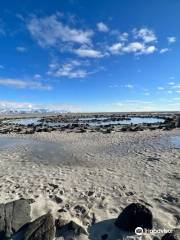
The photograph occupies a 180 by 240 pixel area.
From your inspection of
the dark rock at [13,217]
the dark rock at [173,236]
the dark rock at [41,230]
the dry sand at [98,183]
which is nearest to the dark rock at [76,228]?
the dry sand at [98,183]

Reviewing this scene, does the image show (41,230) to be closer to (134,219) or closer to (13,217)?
(13,217)

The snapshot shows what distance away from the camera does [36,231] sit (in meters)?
6.05

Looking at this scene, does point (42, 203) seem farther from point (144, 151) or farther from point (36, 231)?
point (144, 151)

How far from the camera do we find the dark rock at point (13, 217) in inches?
250

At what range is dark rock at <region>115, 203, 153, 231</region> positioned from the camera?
6.48 metres

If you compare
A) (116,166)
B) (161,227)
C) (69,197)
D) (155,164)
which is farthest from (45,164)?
(161,227)

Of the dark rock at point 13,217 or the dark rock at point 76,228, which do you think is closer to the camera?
the dark rock at point 13,217

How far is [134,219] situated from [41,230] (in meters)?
2.52

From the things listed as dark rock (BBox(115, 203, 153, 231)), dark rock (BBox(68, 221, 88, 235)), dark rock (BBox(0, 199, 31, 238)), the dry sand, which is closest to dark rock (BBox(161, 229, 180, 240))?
dark rock (BBox(115, 203, 153, 231))

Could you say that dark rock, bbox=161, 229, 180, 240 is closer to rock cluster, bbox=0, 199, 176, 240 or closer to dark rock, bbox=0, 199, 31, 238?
rock cluster, bbox=0, 199, 176, 240

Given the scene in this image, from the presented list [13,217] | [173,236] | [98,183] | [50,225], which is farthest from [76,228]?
[98,183]

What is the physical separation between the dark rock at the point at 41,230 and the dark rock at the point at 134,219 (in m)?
1.88

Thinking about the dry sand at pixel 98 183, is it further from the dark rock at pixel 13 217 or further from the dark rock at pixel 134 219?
the dark rock at pixel 13 217

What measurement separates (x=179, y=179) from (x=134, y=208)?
4755 millimetres
